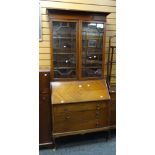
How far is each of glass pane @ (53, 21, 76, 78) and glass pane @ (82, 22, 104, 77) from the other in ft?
0.56

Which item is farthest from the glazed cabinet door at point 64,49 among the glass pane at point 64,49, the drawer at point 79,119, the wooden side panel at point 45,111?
the drawer at point 79,119

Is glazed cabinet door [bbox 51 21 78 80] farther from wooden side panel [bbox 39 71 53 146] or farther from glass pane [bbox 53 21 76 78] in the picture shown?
wooden side panel [bbox 39 71 53 146]

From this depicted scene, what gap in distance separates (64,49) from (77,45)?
21 cm

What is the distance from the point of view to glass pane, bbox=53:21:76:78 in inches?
121

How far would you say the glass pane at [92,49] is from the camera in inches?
127

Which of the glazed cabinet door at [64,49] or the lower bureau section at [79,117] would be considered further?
the glazed cabinet door at [64,49]

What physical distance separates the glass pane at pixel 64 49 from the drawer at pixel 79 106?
459 mm

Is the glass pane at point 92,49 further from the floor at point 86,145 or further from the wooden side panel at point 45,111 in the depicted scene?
the floor at point 86,145

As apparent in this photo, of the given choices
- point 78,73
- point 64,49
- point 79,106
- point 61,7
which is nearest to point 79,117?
point 79,106

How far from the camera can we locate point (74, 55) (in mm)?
3176

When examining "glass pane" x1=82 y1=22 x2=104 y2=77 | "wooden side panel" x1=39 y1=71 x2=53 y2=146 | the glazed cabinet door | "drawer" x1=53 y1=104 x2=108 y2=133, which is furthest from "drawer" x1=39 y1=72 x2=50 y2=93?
"glass pane" x1=82 y1=22 x2=104 y2=77
